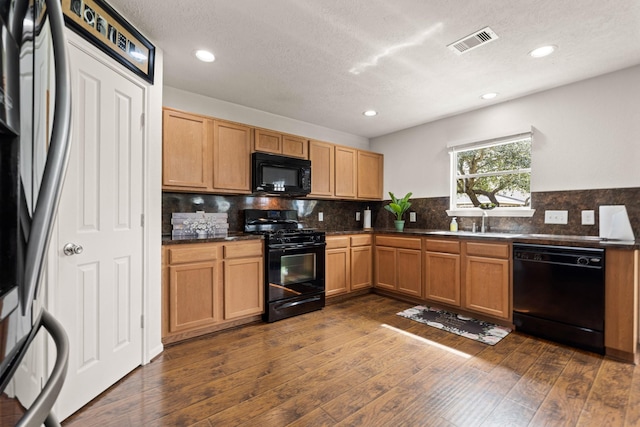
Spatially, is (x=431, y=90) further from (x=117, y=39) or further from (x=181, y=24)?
(x=117, y=39)

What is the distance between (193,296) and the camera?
8.60ft

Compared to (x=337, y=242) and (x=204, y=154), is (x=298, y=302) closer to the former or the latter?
(x=337, y=242)

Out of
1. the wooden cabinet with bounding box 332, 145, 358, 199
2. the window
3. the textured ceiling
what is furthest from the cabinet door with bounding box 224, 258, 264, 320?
the window

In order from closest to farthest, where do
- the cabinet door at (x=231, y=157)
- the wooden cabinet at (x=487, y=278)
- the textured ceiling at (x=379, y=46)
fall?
the textured ceiling at (x=379, y=46) < the wooden cabinet at (x=487, y=278) < the cabinet door at (x=231, y=157)

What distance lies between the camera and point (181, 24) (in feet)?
6.74

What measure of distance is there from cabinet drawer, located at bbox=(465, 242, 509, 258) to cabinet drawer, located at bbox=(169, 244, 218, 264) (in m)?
2.63

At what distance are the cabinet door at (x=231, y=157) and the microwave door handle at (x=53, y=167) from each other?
A: 2.57 metres

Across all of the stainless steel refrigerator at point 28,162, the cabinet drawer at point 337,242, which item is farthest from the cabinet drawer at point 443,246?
the stainless steel refrigerator at point 28,162

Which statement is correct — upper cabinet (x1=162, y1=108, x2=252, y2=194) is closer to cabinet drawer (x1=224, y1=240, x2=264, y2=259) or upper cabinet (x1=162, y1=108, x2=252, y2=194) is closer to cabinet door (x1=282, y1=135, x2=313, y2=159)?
cabinet door (x1=282, y1=135, x2=313, y2=159)

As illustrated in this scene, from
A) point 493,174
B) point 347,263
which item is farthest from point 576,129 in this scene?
point 347,263

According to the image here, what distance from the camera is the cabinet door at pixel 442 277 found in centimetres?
327

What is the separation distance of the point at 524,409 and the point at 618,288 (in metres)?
1.38

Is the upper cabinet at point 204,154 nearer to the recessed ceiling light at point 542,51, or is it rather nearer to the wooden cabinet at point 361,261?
the wooden cabinet at point 361,261

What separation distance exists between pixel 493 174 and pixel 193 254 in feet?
11.6
